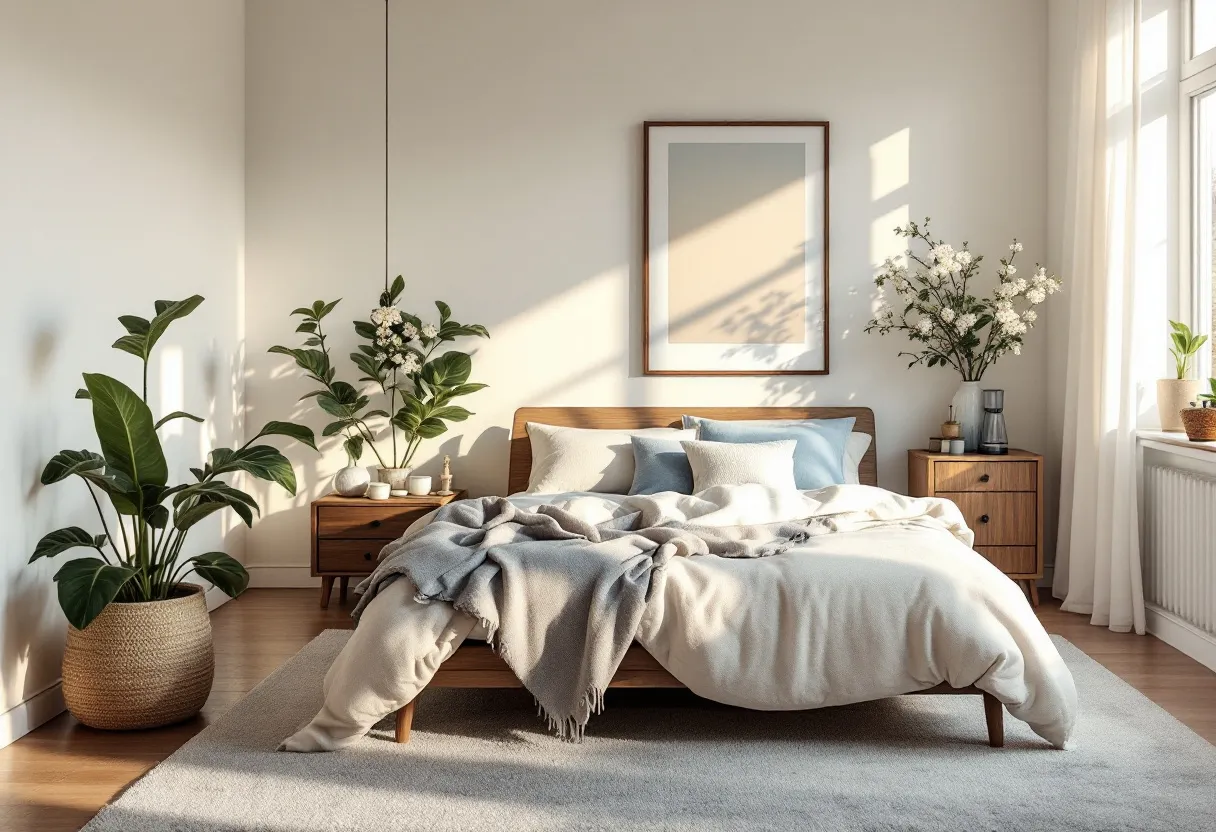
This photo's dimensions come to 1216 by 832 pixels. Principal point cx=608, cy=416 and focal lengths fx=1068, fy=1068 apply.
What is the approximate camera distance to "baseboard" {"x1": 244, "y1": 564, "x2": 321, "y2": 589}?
553cm

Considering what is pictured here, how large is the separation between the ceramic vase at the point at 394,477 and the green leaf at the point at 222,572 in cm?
165

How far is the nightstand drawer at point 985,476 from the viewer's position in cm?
494

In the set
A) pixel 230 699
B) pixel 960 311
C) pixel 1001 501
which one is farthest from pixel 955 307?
pixel 230 699

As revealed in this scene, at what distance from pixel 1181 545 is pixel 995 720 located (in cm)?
165

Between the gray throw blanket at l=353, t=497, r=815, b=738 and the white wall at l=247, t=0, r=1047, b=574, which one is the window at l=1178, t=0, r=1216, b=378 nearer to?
the white wall at l=247, t=0, r=1047, b=574

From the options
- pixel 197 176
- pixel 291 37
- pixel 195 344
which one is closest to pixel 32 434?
pixel 195 344

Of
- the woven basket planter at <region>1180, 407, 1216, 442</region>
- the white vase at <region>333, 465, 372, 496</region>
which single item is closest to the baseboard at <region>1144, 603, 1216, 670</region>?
the woven basket planter at <region>1180, 407, 1216, 442</region>

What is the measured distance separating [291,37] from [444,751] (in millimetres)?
3910

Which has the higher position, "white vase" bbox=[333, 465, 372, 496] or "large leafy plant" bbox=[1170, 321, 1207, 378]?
"large leafy plant" bbox=[1170, 321, 1207, 378]

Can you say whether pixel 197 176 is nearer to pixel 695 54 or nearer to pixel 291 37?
pixel 291 37

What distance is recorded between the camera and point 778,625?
10.1 feet

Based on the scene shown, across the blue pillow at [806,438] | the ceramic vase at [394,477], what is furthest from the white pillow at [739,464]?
the ceramic vase at [394,477]

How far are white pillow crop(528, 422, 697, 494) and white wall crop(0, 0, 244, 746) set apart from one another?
161 centimetres

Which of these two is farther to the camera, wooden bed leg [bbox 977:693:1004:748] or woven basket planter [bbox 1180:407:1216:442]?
woven basket planter [bbox 1180:407:1216:442]
